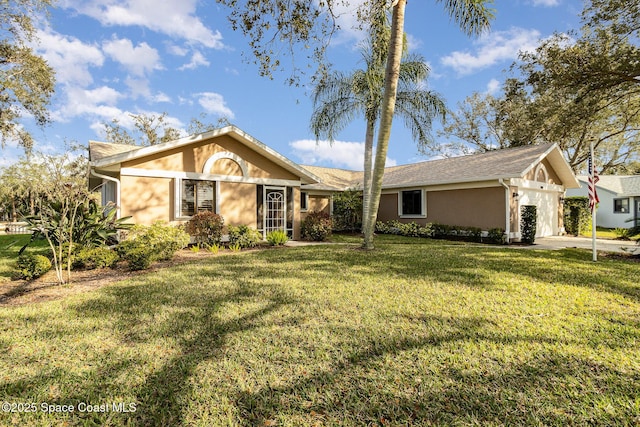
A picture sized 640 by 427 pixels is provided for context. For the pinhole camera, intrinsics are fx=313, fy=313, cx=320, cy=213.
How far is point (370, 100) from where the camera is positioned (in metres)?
14.6

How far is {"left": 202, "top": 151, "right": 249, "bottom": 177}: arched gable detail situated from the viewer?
12.0 m

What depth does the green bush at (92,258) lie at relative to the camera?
804 cm

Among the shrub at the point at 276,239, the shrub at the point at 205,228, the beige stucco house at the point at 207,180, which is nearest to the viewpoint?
the beige stucco house at the point at 207,180

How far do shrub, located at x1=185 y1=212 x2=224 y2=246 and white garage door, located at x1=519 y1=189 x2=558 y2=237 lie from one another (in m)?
14.1

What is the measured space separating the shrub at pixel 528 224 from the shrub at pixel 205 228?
13.2 meters

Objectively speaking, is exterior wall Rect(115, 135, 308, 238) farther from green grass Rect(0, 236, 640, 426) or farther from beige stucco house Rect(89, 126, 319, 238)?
green grass Rect(0, 236, 640, 426)

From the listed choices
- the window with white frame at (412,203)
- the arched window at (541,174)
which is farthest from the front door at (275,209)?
the arched window at (541,174)

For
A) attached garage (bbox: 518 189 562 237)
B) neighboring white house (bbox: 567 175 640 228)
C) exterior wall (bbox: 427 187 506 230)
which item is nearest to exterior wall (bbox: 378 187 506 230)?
exterior wall (bbox: 427 187 506 230)

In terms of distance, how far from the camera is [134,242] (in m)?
8.59

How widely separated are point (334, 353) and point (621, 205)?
35187 mm

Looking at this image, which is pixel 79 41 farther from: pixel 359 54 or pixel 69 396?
pixel 69 396

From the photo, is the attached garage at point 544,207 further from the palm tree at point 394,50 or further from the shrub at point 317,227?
the shrub at point 317,227

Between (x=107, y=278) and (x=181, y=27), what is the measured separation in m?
9.00

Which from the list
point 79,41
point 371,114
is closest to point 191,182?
point 79,41
